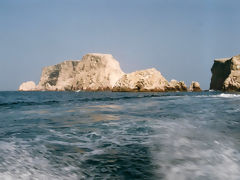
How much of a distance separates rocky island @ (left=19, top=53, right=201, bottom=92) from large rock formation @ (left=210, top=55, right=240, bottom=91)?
1329 cm

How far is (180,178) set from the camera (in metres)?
2.97

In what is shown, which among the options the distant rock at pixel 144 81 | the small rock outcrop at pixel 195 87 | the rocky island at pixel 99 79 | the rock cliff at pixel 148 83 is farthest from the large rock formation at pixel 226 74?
the distant rock at pixel 144 81

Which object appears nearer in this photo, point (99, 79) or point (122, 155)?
point (122, 155)

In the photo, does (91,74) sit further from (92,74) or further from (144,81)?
(144,81)

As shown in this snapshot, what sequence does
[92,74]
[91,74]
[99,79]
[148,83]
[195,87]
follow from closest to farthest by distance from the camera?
[148,83] → [195,87] → [99,79] → [92,74] → [91,74]

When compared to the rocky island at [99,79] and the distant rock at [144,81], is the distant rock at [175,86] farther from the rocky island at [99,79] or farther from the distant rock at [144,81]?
the distant rock at [144,81]

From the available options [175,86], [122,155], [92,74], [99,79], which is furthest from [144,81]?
[122,155]

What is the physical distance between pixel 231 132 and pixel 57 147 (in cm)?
461

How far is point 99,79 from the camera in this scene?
409 feet

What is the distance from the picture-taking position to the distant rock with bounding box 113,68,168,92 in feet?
270

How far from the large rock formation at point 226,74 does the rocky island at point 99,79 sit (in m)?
13.3

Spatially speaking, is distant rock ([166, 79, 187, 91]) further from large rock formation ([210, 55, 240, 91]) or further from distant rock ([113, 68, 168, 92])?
large rock formation ([210, 55, 240, 91])

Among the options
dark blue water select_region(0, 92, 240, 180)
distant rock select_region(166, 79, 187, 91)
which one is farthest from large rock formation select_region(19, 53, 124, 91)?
dark blue water select_region(0, 92, 240, 180)

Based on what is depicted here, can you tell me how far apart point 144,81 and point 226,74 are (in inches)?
2155
